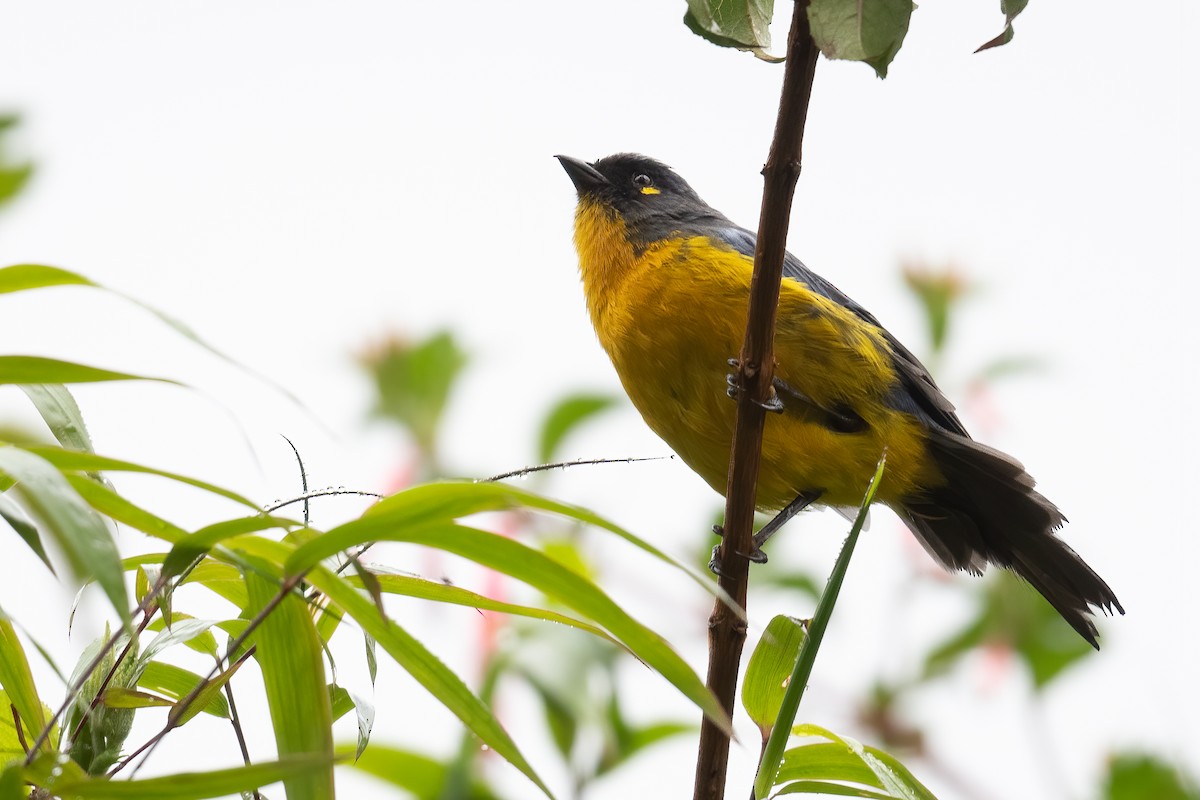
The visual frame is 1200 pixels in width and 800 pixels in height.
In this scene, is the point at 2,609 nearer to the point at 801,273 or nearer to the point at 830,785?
the point at 830,785

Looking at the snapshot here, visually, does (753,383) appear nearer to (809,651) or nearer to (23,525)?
(809,651)

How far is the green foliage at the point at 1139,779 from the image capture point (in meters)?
2.44

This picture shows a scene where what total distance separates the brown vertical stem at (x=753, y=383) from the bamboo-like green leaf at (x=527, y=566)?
1.43 feet

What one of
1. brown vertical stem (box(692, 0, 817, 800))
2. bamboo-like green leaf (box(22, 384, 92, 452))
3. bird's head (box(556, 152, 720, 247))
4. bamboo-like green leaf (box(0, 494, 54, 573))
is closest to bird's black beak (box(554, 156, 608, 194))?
bird's head (box(556, 152, 720, 247))

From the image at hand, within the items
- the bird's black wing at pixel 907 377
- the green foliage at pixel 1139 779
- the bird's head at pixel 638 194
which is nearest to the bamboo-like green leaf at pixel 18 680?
the green foliage at pixel 1139 779

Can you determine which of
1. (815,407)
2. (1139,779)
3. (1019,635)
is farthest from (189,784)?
(1019,635)

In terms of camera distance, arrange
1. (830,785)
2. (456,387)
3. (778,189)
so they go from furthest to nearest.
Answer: (456,387) → (778,189) → (830,785)

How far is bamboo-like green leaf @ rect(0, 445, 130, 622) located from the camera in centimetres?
98

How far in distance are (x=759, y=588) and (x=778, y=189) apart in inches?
69.0

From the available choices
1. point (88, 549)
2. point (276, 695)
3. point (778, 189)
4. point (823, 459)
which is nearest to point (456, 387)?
point (823, 459)

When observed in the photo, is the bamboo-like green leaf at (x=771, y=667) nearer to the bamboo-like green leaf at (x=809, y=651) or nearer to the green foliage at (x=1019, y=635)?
the bamboo-like green leaf at (x=809, y=651)

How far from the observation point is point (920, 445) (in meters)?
3.73

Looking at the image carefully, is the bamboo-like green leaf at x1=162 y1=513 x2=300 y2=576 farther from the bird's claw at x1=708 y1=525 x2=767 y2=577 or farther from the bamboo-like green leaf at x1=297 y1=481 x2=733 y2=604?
the bird's claw at x1=708 y1=525 x2=767 y2=577

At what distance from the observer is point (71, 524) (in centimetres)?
100
